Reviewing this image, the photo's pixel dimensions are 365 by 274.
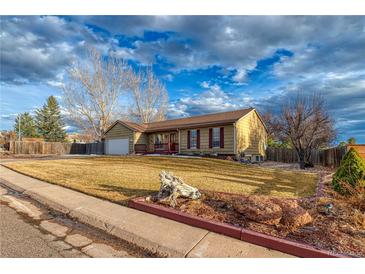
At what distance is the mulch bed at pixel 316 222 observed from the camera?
303cm

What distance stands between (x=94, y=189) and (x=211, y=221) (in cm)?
400

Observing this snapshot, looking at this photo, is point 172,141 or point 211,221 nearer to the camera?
point 211,221

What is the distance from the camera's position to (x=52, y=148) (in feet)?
101

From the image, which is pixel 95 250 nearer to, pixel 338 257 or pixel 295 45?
pixel 338 257

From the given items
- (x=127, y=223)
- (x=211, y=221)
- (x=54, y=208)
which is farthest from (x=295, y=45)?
(x=54, y=208)

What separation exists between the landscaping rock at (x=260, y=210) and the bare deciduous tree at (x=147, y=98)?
102 feet

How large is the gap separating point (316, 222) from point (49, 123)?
172ft

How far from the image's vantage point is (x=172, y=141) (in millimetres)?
22875

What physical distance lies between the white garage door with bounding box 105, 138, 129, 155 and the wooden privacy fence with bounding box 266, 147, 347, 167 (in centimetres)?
1502

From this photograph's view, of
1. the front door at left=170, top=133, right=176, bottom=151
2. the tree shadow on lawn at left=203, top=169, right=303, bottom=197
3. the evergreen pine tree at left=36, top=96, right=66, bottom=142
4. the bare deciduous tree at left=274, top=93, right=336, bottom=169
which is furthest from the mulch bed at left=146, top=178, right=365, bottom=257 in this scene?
the evergreen pine tree at left=36, top=96, right=66, bottom=142

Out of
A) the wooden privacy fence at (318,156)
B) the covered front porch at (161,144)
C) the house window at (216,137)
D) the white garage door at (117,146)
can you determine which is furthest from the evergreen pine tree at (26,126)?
the wooden privacy fence at (318,156)

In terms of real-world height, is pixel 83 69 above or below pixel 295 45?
above

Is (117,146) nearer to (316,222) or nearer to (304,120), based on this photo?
(304,120)
